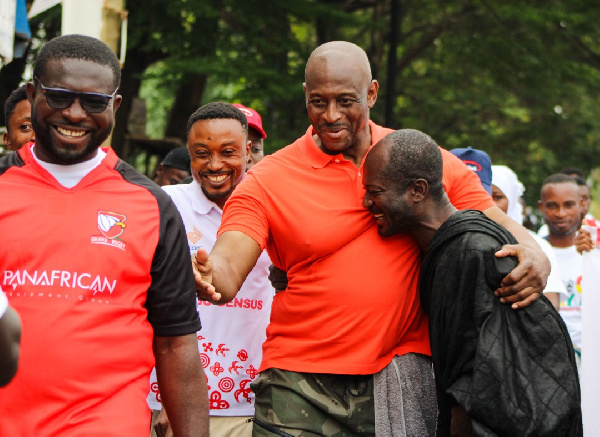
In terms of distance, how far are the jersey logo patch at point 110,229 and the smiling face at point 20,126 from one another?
97.1 inches

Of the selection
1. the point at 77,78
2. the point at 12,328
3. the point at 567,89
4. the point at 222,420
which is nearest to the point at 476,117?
the point at 567,89

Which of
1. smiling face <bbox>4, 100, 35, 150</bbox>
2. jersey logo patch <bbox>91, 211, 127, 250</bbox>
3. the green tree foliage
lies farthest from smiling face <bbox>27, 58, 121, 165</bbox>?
the green tree foliage

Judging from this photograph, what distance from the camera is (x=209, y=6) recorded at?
10773 millimetres

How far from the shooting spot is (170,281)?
3234mm

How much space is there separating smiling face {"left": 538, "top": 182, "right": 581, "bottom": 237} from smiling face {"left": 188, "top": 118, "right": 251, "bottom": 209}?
424 centimetres

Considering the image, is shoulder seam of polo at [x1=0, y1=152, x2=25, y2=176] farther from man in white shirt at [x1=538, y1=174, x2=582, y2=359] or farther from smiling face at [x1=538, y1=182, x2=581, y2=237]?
smiling face at [x1=538, y1=182, x2=581, y2=237]

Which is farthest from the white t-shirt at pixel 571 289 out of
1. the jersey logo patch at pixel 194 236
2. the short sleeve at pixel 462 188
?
the jersey logo patch at pixel 194 236

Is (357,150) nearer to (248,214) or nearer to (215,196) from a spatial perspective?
(248,214)

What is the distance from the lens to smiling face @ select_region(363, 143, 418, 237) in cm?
393

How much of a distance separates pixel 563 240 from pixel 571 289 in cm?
77

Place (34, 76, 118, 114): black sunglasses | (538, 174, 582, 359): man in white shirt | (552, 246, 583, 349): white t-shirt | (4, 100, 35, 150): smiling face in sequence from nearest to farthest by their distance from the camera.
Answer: (34, 76, 118, 114): black sunglasses < (4, 100, 35, 150): smiling face < (552, 246, 583, 349): white t-shirt < (538, 174, 582, 359): man in white shirt

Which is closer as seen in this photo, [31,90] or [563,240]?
[31,90]

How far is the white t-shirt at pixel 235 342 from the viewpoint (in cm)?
464

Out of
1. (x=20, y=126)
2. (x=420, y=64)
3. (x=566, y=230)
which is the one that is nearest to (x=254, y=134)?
(x=20, y=126)
